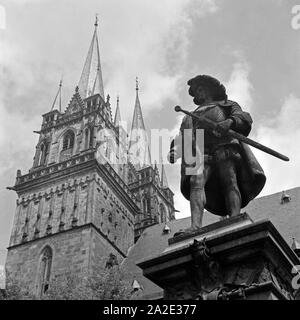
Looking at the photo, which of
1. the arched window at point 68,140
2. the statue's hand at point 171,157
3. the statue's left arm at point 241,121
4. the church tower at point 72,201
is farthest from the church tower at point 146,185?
the statue's left arm at point 241,121

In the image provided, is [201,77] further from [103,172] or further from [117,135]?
[117,135]

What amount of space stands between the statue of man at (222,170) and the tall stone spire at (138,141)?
41386mm

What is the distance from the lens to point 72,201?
29.1 metres

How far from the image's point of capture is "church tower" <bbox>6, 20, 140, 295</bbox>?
27062 mm

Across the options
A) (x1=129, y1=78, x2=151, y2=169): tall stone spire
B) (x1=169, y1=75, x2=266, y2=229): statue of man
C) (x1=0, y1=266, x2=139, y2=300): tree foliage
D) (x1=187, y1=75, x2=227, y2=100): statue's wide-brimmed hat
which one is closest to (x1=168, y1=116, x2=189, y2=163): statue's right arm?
(x1=169, y1=75, x2=266, y2=229): statue of man

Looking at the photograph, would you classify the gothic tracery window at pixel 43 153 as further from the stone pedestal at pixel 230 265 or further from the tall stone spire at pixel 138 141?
the stone pedestal at pixel 230 265

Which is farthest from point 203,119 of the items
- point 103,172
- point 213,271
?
point 103,172

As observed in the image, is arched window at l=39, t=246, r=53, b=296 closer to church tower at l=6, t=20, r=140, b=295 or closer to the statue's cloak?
church tower at l=6, t=20, r=140, b=295

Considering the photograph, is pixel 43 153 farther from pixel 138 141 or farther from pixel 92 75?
pixel 138 141

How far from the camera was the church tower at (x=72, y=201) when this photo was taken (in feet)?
88.8

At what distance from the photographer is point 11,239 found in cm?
2952

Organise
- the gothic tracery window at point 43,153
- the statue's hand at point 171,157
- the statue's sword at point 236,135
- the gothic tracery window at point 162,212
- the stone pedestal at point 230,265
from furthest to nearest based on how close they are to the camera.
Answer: the gothic tracery window at point 162,212, the gothic tracery window at point 43,153, the statue's hand at point 171,157, the statue's sword at point 236,135, the stone pedestal at point 230,265

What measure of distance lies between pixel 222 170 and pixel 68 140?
3035 cm
